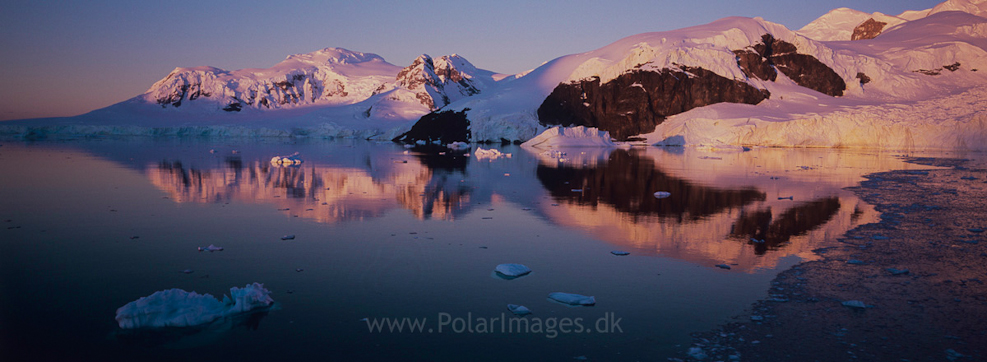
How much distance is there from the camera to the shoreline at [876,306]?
4.21 metres

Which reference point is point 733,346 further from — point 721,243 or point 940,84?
point 940,84

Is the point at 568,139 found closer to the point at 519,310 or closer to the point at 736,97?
the point at 736,97

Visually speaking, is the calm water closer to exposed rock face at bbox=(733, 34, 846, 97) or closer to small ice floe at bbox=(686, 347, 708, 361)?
small ice floe at bbox=(686, 347, 708, 361)

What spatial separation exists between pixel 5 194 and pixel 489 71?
172m

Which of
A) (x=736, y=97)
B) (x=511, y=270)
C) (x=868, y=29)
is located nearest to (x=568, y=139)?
(x=736, y=97)

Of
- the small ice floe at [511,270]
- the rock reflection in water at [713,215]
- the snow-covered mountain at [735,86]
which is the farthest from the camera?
the snow-covered mountain at [735,86]

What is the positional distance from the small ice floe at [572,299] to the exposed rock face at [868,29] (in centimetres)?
13668

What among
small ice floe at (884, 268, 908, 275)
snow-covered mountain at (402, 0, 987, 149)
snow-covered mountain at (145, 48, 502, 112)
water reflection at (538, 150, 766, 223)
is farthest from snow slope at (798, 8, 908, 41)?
small ice floe at (884, 268, 908, 275)

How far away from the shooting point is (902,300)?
5.37 meters

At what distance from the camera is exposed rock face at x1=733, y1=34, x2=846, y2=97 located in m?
67.3

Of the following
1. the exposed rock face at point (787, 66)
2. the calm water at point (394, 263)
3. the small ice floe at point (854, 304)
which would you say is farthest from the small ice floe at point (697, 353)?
the exposed rock face at point (787, 66)

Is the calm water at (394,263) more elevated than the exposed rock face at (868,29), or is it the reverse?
the exposed rock face at (868,29)

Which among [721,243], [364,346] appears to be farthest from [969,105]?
[364,346]

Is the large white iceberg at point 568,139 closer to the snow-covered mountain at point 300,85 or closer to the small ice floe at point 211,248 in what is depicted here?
the small ice floe at point 211,248
